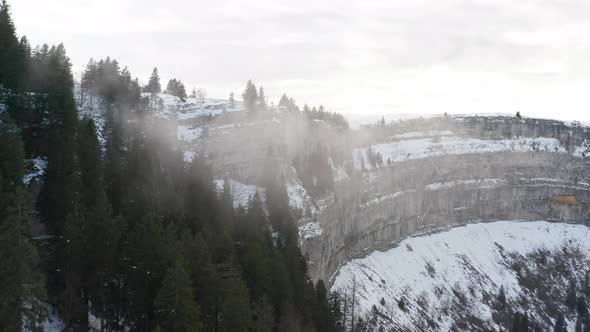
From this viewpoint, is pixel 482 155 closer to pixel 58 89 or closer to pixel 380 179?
pixel 380 179

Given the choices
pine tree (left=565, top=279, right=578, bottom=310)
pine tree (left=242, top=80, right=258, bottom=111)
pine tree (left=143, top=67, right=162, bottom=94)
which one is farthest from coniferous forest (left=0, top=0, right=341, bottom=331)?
pine tree (left=565, top=279, right=578, bottom=310)

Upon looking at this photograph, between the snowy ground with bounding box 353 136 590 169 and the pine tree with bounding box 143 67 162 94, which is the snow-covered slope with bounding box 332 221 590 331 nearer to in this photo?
the snowy ground with bounding box 353 136 590 169

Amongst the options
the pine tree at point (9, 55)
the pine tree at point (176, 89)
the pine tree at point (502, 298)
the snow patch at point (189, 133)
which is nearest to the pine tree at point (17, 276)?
the pine tree at point (9, 55)

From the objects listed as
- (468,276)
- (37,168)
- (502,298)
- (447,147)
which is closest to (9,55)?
(37,168)

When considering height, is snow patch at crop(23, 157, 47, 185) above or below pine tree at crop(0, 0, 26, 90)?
below

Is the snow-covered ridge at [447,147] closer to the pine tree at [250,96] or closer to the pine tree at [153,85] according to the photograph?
the pine tree at [250,96]
